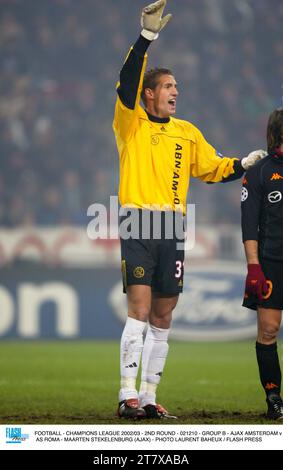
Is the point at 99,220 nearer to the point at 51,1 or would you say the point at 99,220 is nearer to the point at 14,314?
the point at 14,314

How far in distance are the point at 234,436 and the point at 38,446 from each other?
961mm

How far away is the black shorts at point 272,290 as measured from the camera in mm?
5613

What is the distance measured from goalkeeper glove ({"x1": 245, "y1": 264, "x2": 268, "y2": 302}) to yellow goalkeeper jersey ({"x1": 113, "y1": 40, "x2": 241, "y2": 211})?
0.61 metres

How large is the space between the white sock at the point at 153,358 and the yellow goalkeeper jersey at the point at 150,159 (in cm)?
76

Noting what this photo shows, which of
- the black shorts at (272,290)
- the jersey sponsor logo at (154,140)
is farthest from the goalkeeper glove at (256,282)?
the jersey sponsor logo at (154,140)

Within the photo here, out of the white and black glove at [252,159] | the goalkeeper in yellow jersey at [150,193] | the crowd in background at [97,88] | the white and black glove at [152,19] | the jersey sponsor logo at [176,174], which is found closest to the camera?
the white and black glove at [152,19]

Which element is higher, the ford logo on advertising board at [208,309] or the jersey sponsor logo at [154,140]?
the jersey sponsor logo at [154,140]

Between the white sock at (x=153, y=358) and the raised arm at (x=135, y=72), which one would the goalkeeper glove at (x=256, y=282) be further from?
the raised arm at (x=135, y=72)

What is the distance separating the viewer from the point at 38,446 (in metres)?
4.80

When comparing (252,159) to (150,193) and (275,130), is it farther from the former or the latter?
(150,193)

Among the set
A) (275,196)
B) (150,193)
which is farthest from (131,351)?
(275,196)

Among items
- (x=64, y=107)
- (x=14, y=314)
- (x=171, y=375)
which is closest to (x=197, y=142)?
(x=171, y=375)

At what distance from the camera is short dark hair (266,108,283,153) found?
18.6 feet

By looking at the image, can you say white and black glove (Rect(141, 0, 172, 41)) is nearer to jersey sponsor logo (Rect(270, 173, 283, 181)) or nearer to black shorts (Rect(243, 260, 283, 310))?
jersey sponsor logo (Rect(270, 173, 283, 181))
